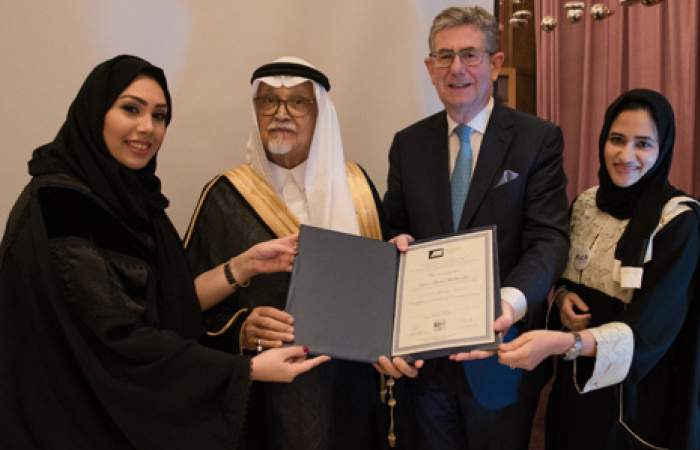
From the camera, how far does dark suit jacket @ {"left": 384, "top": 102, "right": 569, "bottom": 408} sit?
2.14 meters

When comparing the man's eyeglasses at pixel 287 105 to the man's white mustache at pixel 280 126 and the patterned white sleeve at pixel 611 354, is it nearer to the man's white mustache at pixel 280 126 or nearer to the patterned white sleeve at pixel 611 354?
the man's white mustache at pixel 280 126

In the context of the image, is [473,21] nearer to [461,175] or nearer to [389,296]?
[461,175]

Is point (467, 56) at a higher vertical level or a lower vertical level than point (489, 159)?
higher

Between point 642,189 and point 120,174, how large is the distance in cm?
169

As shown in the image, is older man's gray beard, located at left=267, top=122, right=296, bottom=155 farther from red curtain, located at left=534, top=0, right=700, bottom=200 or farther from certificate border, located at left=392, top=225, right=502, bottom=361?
red curtain, located at left=534, top=0, right=700, bottom=200

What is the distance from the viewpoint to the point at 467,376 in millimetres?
2129

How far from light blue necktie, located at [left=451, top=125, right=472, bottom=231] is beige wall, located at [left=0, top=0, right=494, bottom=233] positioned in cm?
85

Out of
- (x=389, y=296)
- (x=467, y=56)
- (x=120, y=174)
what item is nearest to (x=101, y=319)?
(x=120, y=174)

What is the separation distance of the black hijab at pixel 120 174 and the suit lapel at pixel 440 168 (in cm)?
88

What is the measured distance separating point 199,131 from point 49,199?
3.82 feet

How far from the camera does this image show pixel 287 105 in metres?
2.28

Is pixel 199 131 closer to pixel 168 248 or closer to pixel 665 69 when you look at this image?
pixel 168 248

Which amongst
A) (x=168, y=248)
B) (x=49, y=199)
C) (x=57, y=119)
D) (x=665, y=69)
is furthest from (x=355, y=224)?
(x=665, y=69)

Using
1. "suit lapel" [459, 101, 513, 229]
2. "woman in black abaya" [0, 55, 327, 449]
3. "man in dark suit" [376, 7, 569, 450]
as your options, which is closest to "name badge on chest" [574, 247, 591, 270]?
"man in dark suit" [376, 7, 569, 450]
